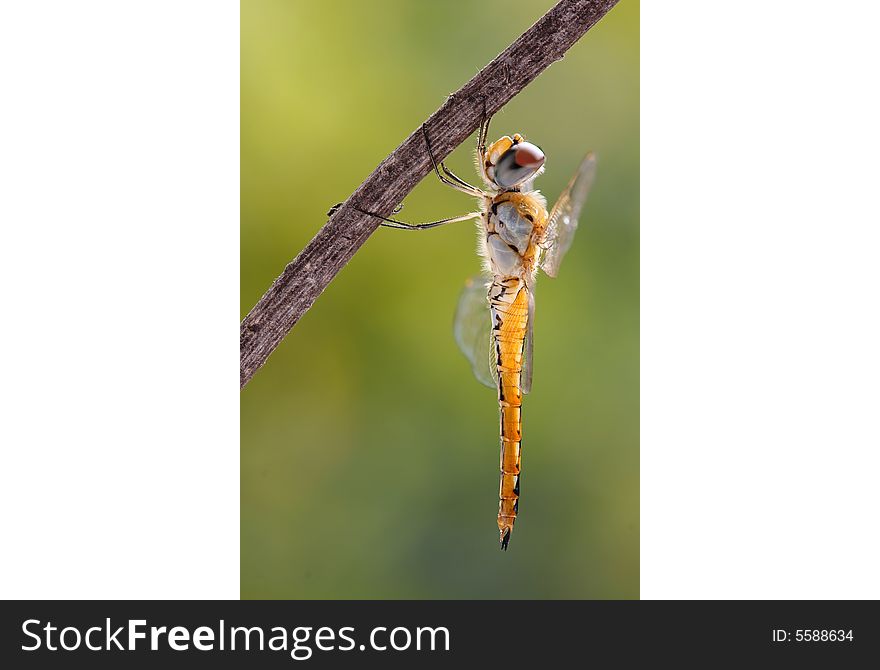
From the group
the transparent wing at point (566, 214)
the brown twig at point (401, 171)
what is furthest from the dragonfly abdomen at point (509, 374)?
the brown twig at point (401, 171)

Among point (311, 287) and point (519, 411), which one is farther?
point (519, 411)

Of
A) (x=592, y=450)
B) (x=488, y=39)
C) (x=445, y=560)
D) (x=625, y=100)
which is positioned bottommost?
(x=445, y=560)

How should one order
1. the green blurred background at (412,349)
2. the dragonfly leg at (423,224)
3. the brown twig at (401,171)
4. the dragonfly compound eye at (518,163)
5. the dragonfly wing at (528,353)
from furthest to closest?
the green blurred background at (412,349) → the dragonfly wing at (528,353) → the dragonfly compound eye at (518,163) → the dragonfly leg at (423,224) → the brown twig at (401,171)

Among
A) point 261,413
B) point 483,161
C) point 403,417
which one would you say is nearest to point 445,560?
point 403,417

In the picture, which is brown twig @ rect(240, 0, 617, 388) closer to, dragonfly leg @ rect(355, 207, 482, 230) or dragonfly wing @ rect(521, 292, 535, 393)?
dragonfly leg @ rect(355, 207, 482, 230)

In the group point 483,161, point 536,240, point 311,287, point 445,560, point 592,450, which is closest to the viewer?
point 311,287

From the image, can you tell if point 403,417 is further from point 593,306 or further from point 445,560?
point 593,306

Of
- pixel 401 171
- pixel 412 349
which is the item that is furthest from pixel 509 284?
pixel 401 171

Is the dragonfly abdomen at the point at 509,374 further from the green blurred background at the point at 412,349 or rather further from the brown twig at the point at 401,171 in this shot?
the brown twig at the point at 401,171
